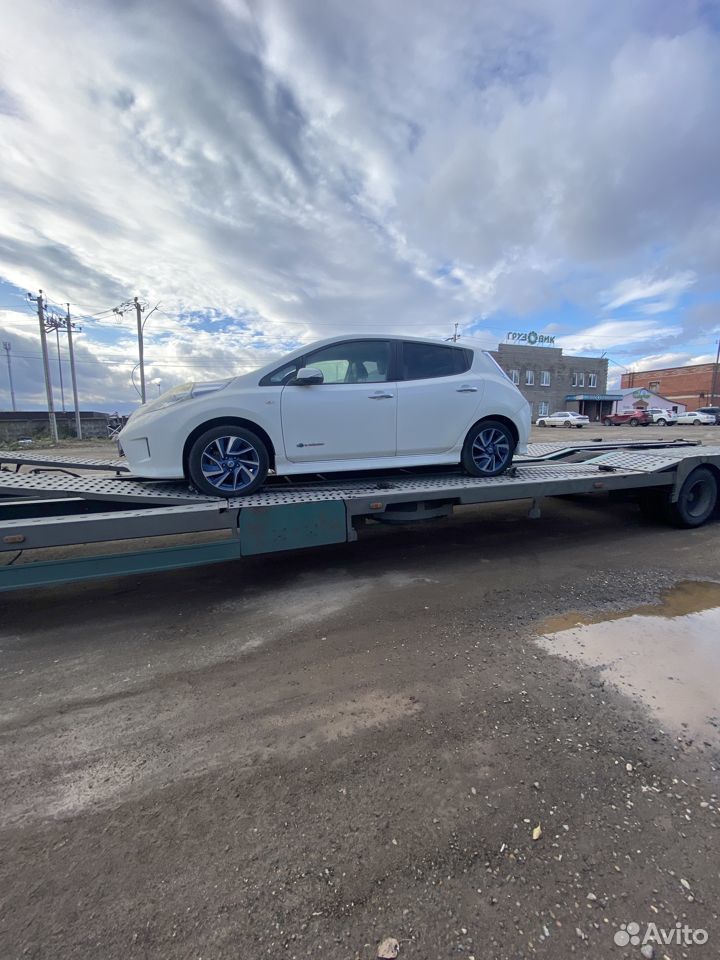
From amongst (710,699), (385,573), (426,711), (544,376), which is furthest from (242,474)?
(544,376)

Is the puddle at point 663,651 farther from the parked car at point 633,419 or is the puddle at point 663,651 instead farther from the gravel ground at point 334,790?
the parked car at point 633,419

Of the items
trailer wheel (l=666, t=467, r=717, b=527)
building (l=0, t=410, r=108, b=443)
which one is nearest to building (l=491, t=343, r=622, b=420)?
building (l=0, t=410, r=108, b=443)

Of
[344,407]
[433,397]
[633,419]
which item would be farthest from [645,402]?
[344,407]

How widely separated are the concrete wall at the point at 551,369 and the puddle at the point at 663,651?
52.4 m

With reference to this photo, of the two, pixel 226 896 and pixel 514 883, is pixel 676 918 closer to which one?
pixel 514 883

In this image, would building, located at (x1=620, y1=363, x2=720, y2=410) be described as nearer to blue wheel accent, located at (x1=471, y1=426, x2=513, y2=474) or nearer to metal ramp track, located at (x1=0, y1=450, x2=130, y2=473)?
blue wheel accent, located at (x1=471, y1=426, x2=513, y2=474)

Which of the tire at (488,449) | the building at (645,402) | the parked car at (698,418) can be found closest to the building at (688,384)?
the building at (645,402)

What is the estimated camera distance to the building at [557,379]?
177 feet

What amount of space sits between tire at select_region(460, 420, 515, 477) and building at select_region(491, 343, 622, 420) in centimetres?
5070

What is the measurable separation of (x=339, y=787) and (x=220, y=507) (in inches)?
90.7

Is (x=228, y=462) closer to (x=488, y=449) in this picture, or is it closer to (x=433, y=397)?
(x=433, y=397)

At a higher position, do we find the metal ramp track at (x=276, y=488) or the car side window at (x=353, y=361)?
the car side window at (x=353, y=361)

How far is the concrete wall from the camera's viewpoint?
53.7 meters

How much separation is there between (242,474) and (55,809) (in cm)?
275
